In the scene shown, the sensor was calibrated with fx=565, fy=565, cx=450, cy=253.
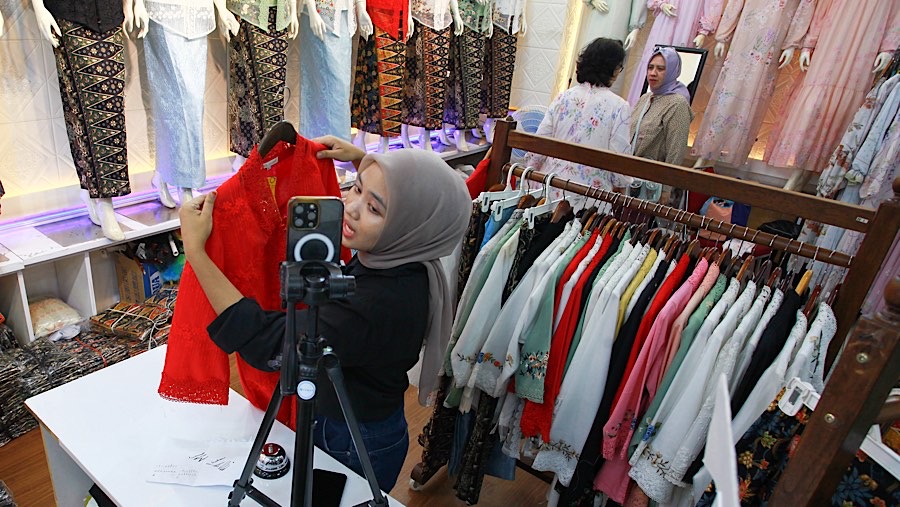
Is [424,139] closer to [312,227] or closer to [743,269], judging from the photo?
[743,269]

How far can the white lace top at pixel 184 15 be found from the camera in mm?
2143

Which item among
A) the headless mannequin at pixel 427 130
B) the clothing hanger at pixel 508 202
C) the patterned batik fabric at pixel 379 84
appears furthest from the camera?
the headless mannequin at pixel 427 130

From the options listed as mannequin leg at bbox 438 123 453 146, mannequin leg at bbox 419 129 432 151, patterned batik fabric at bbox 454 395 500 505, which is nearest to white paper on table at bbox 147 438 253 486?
patterned batik fabric at bbox 454 395 500 505

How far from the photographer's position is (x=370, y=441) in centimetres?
113

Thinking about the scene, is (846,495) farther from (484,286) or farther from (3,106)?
(3,106)

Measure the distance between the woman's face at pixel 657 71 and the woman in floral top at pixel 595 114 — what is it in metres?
0.38

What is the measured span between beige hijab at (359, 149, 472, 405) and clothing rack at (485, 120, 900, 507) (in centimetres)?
55

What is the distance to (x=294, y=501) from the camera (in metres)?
0.74

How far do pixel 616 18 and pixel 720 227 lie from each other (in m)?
3.14

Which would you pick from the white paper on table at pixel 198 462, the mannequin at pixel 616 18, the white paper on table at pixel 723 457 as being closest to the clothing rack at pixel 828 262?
the white paper on table at pixel 723 457

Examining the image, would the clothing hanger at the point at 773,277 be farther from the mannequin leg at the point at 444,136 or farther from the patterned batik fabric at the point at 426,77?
the mannequin leg at the point at 444,136

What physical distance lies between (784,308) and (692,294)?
18 centimetres

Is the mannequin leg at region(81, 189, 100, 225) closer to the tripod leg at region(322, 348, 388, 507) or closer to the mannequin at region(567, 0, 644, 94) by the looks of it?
the tripod leg at region(322, 348, 388, 507)

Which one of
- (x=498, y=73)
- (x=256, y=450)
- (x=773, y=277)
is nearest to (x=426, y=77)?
(x=498, y=73)
